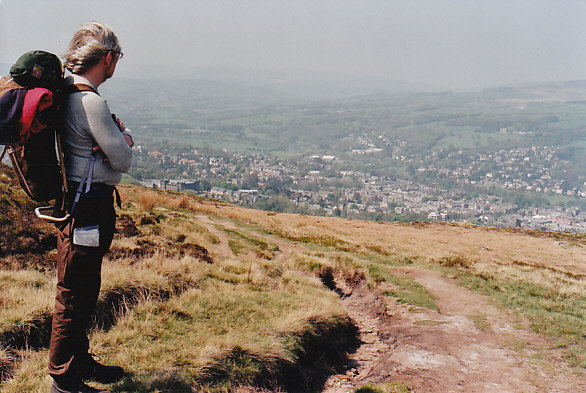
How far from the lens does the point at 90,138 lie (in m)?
3.30

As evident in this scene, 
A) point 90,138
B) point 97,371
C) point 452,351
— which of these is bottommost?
point 452,351

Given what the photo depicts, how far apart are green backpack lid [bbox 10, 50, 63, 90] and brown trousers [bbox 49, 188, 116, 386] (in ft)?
3.21

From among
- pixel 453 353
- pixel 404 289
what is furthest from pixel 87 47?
pixel 404 289

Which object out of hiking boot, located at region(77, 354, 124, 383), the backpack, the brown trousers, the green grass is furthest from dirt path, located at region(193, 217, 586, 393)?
the backpack

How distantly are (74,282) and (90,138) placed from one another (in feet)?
4.40

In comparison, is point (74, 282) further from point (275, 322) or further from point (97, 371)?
point (275, 322)

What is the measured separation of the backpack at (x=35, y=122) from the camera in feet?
9.39

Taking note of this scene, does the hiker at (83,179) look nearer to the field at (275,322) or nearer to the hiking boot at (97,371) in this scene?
the hiking boot at (97,371)

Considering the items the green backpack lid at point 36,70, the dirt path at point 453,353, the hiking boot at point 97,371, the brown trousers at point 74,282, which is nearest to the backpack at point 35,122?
the green backpack lid at point 36,70

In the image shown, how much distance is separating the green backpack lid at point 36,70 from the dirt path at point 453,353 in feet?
19.3

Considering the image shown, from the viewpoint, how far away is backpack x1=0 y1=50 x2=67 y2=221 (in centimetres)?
286

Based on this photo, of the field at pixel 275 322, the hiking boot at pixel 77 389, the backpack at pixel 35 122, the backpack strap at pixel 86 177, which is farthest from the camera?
the field at pixel 275 322

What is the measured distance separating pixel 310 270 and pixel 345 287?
1310 mm

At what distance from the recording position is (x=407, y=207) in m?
127
